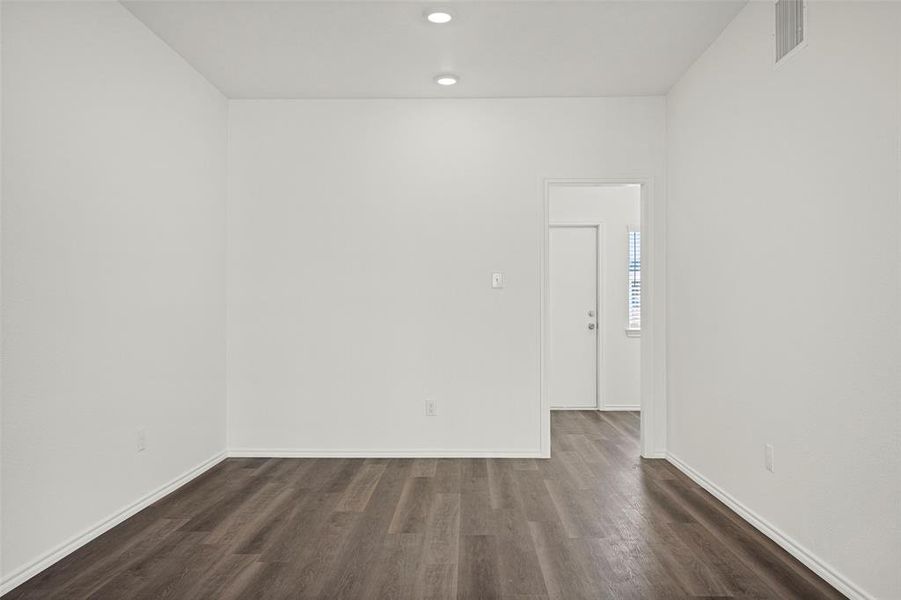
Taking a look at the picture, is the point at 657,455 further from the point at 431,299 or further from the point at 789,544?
the point at 431,299

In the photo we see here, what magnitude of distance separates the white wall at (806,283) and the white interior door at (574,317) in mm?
2497

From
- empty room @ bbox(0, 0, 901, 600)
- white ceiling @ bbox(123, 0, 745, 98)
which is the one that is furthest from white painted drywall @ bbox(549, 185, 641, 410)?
white ceiling @ bbox(123, 0, 745, 98)

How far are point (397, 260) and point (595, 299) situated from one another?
9.01 ft

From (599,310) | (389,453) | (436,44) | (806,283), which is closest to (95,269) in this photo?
(436,44)

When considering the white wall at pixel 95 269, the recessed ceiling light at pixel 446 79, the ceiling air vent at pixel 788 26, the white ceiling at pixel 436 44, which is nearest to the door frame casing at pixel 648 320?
the white ceiling at pixel 436 44

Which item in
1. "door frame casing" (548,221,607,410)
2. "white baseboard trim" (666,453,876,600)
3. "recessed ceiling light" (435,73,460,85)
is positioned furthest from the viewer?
"door frame casing" (548,221,607,410)

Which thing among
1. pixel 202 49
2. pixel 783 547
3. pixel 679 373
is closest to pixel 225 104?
pixel 202 49

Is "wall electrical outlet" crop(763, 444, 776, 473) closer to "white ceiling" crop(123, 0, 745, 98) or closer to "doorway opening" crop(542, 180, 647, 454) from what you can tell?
"white ceiling" crop(123, 0, 745, 98)

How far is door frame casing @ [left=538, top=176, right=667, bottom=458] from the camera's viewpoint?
4445mm

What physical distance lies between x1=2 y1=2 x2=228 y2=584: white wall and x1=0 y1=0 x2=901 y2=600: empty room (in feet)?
0.06

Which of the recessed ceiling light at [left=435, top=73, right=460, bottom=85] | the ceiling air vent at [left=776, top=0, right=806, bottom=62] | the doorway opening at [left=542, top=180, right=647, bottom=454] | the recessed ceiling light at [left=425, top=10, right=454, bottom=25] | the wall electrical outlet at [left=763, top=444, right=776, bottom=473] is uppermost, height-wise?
the recessed ceiling light at [left=425, top=10, right=454, bottom=25]

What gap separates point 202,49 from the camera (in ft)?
12.1

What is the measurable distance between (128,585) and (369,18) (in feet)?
9.69

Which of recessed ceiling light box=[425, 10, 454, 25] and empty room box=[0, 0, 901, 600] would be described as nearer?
empty room box=[0, 0, 901, 600]
